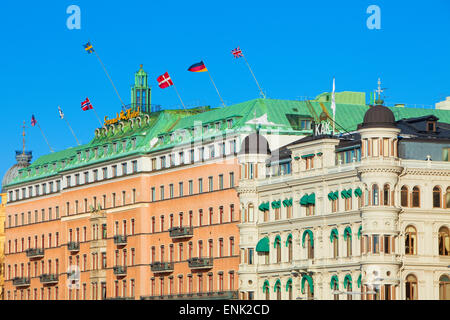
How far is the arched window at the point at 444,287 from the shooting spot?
141125 mm

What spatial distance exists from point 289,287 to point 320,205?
31.6 feet

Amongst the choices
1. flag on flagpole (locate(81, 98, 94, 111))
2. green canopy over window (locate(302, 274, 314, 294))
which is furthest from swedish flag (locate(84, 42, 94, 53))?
green canopy over window (locate(302, 274, 314, 294))

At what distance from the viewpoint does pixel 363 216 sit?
142 m

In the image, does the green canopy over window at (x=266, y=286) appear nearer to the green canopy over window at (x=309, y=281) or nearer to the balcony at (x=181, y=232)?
the green canopy over window at (x=309, y=281)

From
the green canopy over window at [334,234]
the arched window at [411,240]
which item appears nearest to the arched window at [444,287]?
the arched window at [411,240]

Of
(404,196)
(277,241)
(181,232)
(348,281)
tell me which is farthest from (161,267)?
(404,196)

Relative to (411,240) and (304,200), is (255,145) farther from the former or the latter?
(411,240)

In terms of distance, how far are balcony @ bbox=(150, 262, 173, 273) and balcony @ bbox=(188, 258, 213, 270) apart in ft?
17.9

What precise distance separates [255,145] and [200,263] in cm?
1783

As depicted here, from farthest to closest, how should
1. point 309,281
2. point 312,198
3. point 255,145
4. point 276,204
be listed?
point 255,145 < point 276,204 < point 312,198 < point 309,281

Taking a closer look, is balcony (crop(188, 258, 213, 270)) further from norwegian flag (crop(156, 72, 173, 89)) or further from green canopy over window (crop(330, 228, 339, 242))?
green canopy over window (crop(330, 228, 339, 242))

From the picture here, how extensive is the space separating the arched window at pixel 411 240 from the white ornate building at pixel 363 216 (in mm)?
96

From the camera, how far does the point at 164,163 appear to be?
182375 millimetres
